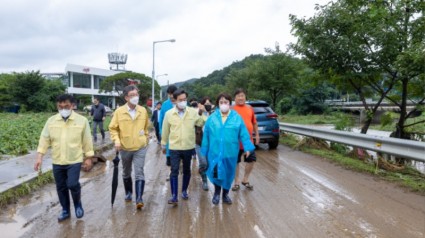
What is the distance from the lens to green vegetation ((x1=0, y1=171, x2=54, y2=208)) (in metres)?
5.93

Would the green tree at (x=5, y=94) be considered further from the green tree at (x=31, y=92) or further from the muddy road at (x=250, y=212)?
the muddy road at (x=250, y=212)

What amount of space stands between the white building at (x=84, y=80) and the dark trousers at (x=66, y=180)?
58.7 meters

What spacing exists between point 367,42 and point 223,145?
683 cm

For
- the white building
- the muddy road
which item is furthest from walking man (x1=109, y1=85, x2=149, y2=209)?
the white building

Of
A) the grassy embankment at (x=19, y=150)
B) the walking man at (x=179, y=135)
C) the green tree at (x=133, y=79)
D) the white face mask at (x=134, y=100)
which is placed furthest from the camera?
the green tree at (x=133, y=79)

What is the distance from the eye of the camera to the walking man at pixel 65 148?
16.4ft

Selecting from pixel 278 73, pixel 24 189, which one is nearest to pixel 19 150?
pixel 24 189

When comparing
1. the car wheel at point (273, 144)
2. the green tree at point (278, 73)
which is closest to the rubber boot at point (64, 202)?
the car wheel at point (273, 144)

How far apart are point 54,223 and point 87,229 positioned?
1.91ft

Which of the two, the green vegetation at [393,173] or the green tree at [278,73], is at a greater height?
the green tree at [278,73]

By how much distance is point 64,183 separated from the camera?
5.12 meters

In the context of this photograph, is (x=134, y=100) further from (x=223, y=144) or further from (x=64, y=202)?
(x=64, y=202)

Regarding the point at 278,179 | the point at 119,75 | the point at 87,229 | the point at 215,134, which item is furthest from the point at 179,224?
the point at 119,75

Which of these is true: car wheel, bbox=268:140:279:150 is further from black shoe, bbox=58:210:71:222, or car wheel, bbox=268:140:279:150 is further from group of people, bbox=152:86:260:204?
black shoe, bbox=58:210:71:222
